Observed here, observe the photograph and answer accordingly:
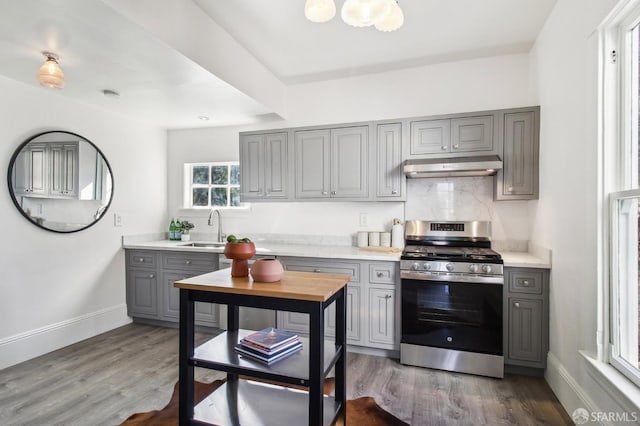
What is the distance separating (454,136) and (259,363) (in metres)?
2.44

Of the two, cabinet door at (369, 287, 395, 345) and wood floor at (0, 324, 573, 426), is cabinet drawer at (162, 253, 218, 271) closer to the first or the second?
wood floor at (0, 324, 573, 426)

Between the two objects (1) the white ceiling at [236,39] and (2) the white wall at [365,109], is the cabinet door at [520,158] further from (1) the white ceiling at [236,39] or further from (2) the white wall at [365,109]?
(1) the white ceiling at [236,39]

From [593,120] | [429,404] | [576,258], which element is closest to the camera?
[593,120]

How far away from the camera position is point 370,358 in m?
2.92

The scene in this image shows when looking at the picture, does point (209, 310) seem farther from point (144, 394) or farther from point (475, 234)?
point (475, 234)

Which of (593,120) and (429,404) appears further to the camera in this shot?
(429,404)

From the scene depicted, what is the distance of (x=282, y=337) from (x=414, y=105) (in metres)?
2.62

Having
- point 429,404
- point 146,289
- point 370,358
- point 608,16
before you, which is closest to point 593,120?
point 608,16

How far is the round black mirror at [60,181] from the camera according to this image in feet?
9.20

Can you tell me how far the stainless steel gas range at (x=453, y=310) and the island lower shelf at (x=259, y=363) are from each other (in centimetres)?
110

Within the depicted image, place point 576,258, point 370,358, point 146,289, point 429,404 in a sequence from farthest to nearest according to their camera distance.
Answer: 1. point 146,289
2. point 370,358
3. point 429,404
4. point 576,258

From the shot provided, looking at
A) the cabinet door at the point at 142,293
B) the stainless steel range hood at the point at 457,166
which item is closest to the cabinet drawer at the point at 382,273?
the stainless steel range hood at the point at 457,166

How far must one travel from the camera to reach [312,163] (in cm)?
343

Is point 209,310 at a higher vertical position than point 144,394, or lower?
higher
